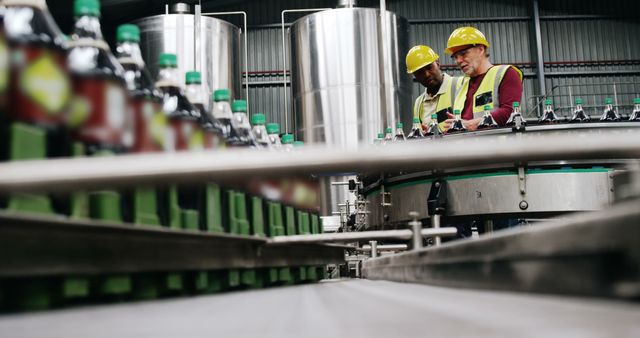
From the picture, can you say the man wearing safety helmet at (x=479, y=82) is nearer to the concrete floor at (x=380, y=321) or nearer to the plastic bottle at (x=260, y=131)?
the plastic bottle at (x=260, y=131)

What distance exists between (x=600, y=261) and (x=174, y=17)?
5729 mm

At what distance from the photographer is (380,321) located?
501mm

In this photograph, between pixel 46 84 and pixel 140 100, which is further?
pixel 140 100

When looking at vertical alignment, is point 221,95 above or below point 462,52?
below

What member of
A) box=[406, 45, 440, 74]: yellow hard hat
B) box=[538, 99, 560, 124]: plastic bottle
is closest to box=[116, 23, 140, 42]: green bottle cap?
box=[538, 99, 560, 124]: plastic bottle

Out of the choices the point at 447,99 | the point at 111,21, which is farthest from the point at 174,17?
the point at 447,99

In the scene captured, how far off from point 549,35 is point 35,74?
8.72 meters

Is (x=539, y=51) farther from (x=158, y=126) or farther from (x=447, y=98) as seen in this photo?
(x=158, y=126)

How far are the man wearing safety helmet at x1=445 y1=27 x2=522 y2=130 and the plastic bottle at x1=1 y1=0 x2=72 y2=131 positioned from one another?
2.28 metres

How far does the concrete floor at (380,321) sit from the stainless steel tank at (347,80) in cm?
460

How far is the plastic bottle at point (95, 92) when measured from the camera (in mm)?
887

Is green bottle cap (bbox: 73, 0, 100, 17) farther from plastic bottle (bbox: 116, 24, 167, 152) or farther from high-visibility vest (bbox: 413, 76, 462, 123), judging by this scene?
high-visibility vest (bbox: 413, 76, 462, 123)

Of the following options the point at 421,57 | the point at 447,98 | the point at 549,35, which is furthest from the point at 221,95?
the point at 549,35

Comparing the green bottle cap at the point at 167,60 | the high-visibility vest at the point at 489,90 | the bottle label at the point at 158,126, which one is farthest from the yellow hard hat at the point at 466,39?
the bottle label at the point at 158,126
